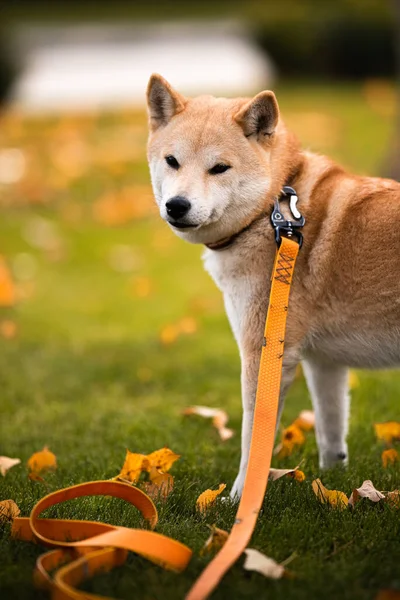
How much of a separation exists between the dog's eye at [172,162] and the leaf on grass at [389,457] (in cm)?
168

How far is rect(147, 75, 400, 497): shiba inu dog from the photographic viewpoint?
3.34 m

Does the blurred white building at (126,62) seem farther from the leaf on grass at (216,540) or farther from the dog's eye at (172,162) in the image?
the leaf on grass at (216,540)

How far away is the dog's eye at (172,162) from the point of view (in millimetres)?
3451

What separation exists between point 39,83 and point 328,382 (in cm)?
1667

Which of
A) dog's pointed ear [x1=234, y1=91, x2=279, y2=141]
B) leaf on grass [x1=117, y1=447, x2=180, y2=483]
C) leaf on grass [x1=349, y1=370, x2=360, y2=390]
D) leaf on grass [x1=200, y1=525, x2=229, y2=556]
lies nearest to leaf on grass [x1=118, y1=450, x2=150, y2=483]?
leaf on grass [x1=117, y1=447, x2=180, y2=483]

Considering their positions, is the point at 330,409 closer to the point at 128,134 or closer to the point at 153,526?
the point at 153,526

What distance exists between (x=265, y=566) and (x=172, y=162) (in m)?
1.73

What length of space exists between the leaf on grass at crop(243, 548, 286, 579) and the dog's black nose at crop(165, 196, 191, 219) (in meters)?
1.37

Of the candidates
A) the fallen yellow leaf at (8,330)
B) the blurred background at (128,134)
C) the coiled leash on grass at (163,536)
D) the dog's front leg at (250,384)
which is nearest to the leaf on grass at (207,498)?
the dog's front leg at (250,384)

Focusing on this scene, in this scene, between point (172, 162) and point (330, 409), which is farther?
point (330, 409)

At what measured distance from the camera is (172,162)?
11.4 ft

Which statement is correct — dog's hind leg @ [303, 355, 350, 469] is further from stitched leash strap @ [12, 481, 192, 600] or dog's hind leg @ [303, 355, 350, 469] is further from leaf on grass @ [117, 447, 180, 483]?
stitched leash strap @ [12, 481, 192, 600]

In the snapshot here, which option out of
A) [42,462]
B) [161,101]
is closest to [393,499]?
[42,462]

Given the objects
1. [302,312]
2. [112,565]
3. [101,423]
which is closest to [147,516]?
[112,565]
